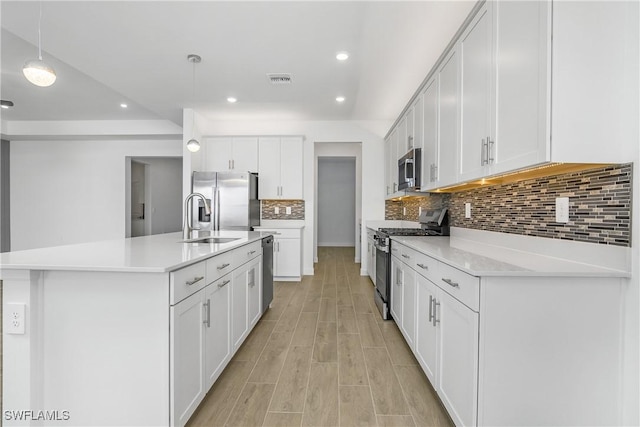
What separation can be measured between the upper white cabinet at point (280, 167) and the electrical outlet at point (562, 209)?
4.09 meters

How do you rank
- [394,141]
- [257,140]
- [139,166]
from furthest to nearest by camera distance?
1. [139,166]
2. [257,140]
3. [394,141]

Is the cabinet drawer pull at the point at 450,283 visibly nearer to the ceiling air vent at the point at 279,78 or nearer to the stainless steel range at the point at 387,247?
the stainless steel range at the point at 387,247

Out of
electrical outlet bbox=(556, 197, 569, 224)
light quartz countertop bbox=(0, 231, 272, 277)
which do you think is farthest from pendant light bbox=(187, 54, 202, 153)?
electrical outlet bbox=(556, 197, 569, 224)

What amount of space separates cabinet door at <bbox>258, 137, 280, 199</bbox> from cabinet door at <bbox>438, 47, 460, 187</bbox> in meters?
3.24

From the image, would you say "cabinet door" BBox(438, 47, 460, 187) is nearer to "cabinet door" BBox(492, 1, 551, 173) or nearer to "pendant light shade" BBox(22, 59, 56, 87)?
"cabinet door" BBox(492, 1, 551, 173)

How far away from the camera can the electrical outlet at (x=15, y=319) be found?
4.64ft

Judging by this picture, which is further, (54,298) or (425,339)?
(425,339)

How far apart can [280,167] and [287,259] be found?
158cm

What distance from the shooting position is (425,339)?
2039 mm

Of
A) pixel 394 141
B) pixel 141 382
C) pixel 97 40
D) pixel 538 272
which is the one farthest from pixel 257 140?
pixel 538 272

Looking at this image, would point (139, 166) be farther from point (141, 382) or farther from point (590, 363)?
point (590, 363)

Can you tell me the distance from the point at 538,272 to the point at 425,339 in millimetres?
967

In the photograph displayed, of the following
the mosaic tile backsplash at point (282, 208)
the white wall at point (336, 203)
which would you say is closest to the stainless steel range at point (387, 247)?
the mosaic tile backsplash at point (282, 208)

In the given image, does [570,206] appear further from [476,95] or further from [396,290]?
[396,290]
